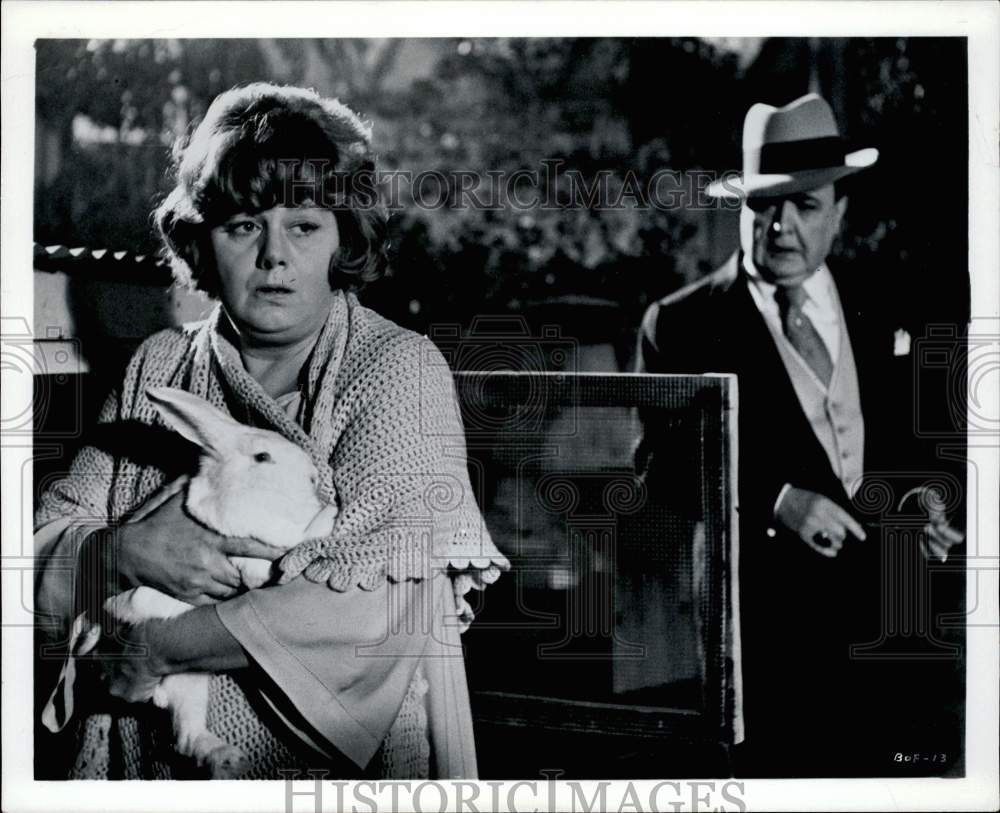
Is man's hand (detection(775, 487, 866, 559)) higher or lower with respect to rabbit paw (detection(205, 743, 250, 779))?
higher

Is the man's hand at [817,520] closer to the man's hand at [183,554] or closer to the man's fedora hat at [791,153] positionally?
the man's fedora hat at [791,153]

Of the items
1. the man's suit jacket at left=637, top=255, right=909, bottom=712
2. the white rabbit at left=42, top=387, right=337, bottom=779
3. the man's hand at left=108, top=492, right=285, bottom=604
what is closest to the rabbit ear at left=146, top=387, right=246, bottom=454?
the white rabbit at left=42, top=387, right=337, bottom=779

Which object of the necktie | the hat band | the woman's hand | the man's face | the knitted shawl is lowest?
the woman's hand

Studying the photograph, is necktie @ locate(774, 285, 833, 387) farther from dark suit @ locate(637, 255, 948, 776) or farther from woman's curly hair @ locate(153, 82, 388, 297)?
woman's curly hair @ locate(153, 82, 388, 297)

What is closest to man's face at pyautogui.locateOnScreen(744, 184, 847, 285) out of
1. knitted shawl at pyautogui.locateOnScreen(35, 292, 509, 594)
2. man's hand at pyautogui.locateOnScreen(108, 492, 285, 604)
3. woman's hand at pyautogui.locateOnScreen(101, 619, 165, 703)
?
knitted shawl at pyautogui.locateOnScreen(35, 292, 509, 594)

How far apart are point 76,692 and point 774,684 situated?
3.94ft

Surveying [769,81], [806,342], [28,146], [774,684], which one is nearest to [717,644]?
[774,684]

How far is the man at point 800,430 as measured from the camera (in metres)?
1.71

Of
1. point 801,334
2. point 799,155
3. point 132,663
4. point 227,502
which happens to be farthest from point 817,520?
point 132,663

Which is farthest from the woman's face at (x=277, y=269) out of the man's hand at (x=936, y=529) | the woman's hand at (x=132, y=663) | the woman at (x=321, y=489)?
the man's hand at (x=936, y=529)

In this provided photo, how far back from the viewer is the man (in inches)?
67.4

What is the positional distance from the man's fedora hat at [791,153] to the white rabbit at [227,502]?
86 cm

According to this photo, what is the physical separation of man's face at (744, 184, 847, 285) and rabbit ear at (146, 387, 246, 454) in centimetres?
94

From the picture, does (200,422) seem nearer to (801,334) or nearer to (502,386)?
(502,386)
